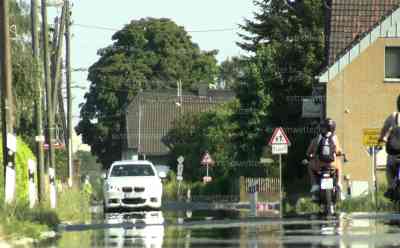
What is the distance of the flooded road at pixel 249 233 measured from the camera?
15.7m

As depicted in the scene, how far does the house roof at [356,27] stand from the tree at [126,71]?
51.2 meters

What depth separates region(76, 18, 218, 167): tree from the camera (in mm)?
99250

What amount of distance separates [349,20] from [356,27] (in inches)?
16.2

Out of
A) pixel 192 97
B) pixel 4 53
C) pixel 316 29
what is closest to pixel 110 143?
pixel 192 97

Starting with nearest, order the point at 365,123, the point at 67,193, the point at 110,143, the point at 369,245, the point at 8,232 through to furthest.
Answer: the point at 369,245
the point at 8,232
the point at 67,193
the point at 365,123
the point at 110,143

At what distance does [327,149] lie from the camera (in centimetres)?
2216

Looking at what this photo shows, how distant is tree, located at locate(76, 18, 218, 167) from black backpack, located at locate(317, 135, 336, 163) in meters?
76.1

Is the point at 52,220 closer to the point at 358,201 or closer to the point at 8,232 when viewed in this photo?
the point at 8,232

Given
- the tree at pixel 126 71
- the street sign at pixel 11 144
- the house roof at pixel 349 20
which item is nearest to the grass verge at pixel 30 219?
the street sign at pixel 11 144

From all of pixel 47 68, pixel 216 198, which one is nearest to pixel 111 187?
pixel 47 68

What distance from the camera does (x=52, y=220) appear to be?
2250cm

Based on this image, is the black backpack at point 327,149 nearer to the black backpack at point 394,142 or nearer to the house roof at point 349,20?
the black backpack at point 394,142

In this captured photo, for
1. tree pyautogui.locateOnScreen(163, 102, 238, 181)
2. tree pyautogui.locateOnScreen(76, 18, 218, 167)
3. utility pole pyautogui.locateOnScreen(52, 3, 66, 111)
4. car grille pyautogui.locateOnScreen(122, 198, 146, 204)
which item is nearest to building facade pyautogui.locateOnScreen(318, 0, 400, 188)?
utility pole pyautogui.locateOnScreen(52, 3, 66, 111)

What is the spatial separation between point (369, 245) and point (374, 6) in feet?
114
